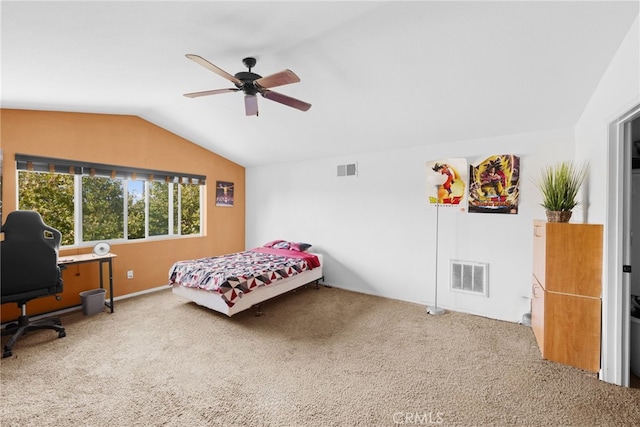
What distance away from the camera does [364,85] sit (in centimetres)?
274

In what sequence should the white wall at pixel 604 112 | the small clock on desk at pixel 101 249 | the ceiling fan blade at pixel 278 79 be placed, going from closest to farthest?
1. the white wall at pixel 604 112
2. the ceiling fan blade at pixel 278 79
3. the small clock on desk at pixel 101 249

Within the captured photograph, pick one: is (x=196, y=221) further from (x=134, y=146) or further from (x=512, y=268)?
(x=512, y=268)

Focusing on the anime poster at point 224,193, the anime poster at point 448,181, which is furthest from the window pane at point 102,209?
the anime poster at point 448,181

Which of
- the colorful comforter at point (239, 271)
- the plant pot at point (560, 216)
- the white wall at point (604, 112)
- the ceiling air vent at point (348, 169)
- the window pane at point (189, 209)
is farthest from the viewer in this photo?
the window pane at point (189, 209)

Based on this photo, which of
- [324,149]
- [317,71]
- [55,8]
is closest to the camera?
[55,8]

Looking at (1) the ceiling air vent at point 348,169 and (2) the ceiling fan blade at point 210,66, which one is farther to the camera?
(1) the ceiling air vent at point 348,169

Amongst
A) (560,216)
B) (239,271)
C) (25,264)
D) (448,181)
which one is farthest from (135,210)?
(560,216)

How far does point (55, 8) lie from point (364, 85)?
7.45 feet

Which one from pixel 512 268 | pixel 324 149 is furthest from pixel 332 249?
pixel 512 268

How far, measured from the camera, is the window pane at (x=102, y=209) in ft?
12.2

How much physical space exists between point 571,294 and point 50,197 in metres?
5.57

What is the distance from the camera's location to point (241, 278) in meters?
3.15

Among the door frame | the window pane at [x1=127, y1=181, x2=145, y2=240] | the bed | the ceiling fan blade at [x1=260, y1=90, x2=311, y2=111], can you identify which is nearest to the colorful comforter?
the bed

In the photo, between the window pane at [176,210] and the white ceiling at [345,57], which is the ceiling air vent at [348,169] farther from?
the window pane at [176,210]
